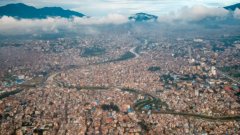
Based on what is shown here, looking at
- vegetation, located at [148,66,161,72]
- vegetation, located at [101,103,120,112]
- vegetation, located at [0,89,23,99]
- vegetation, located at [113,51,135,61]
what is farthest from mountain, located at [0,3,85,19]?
vegetation, located at [101,103,120,112]

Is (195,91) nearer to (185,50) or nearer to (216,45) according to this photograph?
(185,50)

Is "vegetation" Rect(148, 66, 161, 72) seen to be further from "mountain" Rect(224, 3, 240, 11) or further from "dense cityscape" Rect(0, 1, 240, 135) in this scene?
"mountain" Rect(224, 3, 240, 11)

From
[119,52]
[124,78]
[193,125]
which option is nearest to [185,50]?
[119,52]

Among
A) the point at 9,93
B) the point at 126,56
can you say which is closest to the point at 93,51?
the point at 126,56

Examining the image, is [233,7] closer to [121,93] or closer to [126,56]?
[126,56]

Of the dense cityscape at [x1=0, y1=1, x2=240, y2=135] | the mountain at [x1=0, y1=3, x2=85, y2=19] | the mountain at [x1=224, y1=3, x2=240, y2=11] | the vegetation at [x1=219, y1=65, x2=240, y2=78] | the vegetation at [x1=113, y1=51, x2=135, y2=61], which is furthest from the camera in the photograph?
the mountain at [x1=0, y1=3, x2=85, y2=19]

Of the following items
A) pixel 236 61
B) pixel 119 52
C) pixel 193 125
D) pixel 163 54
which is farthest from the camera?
pixel 119 52

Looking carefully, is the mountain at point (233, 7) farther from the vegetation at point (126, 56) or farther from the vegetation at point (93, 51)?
the vegetation at point (126, 56)

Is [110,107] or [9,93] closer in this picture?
[110,107]

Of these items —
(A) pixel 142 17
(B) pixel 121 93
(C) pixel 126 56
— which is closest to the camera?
(B) pixel 121 93
